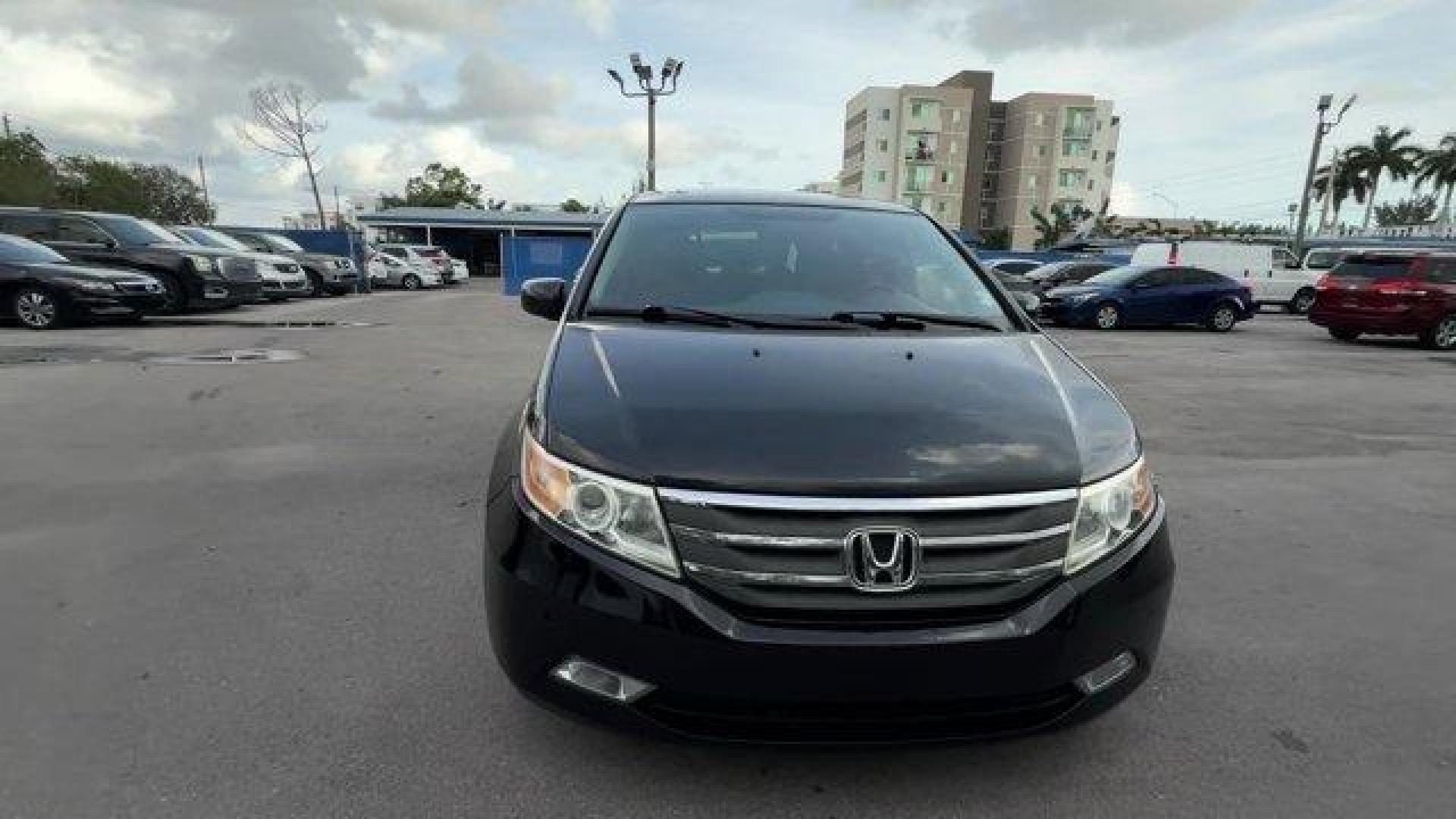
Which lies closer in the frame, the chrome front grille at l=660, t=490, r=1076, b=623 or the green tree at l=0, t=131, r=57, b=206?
the chrome front grille at l=660, t=490, r=1076, b=623

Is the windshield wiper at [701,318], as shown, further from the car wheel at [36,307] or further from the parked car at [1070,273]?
the parked car at [1070,273]

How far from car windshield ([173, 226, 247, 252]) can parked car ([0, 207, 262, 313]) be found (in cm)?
365

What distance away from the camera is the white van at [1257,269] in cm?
2444

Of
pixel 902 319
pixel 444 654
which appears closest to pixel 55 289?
pixel 444 654

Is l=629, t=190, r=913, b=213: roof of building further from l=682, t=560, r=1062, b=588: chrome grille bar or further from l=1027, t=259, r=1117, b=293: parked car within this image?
l=1027, t=259, r=1117, b=293: parked car

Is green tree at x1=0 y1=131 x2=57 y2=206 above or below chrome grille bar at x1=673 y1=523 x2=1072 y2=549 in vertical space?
above

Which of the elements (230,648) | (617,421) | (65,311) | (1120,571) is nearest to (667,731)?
(617,421)

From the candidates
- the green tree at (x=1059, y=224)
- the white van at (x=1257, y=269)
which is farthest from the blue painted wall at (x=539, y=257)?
the green tree at (x=1059, y=224)

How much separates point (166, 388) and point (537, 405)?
688 cm

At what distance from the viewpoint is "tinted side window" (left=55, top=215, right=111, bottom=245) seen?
13.9m

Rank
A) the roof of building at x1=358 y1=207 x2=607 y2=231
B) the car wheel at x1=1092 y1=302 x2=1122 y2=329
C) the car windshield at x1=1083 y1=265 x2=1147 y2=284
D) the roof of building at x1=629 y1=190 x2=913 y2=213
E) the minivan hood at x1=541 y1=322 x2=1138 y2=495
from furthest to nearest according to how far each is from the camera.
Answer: the roof of building at x1=358 y1=207 x2=607 y2=231 → the car windshield at x1=1083 y1=265 x2=1147 y2=284 → the car wheel at x1=1092 y1=302 x2=1122 y2=329 → the roof of building at x1=629 y1=190 x2=913 y2=213 → the minivan hood at x1=541 y1=322 x2=1138 y2=495

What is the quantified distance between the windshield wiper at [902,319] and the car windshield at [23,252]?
13.7m

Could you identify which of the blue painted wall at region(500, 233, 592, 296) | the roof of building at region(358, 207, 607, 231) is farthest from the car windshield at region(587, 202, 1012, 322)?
the roof of building at region(358, 207, 607, 231)

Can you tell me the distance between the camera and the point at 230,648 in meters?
3.01
